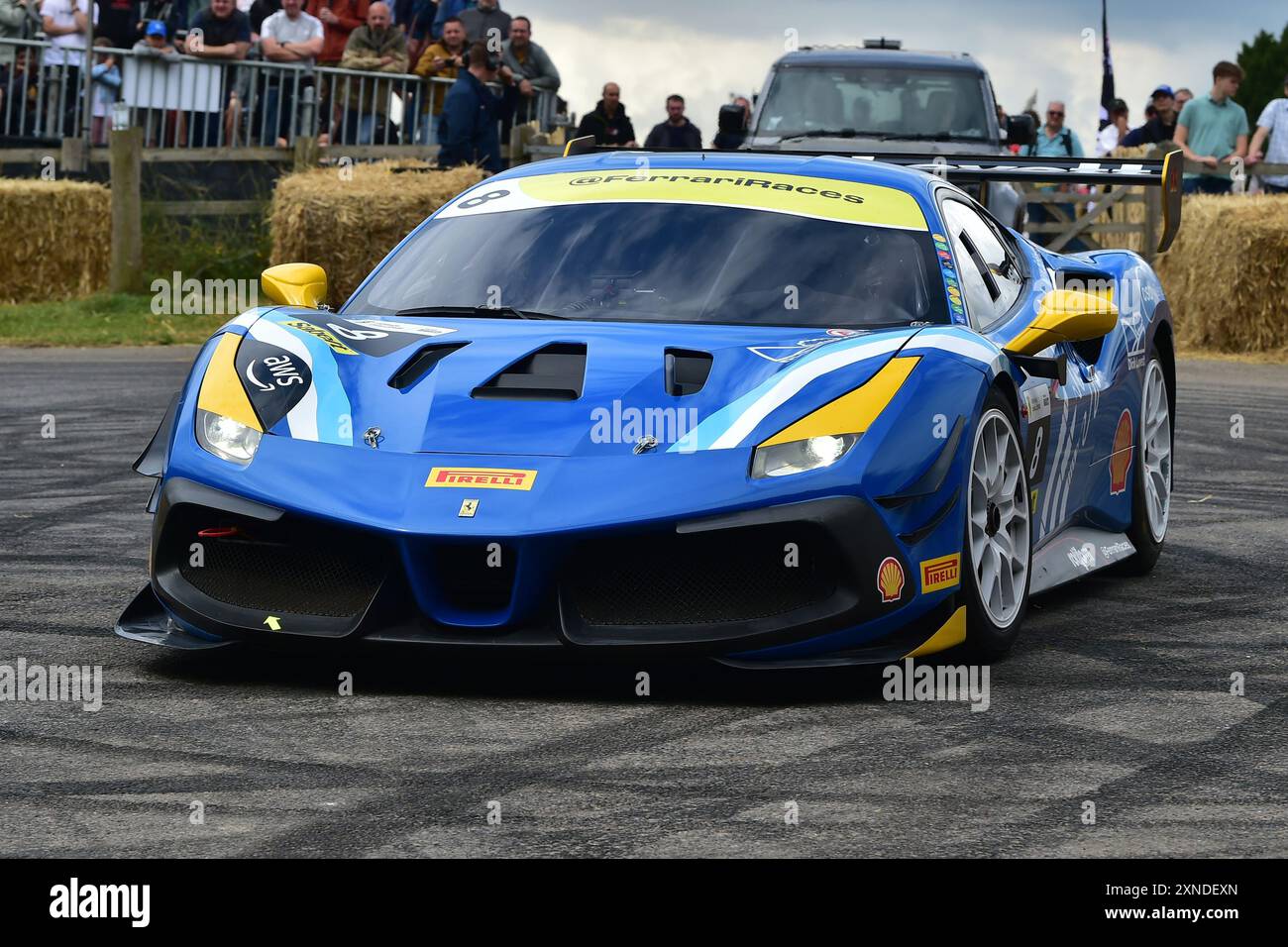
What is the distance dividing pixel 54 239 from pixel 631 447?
50.9 feet

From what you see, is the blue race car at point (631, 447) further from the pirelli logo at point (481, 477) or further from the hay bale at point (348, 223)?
the hay bale at point (348, 223)

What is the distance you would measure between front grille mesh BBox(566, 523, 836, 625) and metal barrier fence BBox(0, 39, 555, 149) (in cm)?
1592

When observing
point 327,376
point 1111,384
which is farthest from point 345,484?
point 1111,384

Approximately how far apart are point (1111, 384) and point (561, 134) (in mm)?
16701

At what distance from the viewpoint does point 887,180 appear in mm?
6996

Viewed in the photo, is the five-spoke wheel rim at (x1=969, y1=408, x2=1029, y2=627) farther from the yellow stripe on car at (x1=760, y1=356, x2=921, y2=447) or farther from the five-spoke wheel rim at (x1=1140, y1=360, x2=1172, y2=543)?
the five-spoke wheel rim at (x1=1140, y1=360, x2=1172, y2=543)

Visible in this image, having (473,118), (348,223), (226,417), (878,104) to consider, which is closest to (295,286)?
(226,417)

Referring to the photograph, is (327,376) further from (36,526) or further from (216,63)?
(216,63)

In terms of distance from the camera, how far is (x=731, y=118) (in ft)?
53.1

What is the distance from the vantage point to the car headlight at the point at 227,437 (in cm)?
561

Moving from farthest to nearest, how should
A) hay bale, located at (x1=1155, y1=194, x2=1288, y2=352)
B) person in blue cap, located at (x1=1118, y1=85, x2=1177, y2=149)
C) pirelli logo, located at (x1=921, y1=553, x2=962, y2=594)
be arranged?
person in blue cap, located at (x1=1118, y1=85, x2=1177, y2=149) < hay bale, located at (x1=1155, y1=194, x2=1288, y2=352) < pirelli logo, located at (x1=921, y1=553, x2=962, y2=594)

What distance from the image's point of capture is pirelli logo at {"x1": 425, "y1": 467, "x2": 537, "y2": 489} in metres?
5.35

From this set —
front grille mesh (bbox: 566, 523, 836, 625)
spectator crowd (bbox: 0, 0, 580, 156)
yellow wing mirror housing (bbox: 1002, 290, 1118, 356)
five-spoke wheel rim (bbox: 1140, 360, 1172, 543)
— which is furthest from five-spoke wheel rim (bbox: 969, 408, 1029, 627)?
spectator crowd (bbox: 0, 0, 580, 156)
